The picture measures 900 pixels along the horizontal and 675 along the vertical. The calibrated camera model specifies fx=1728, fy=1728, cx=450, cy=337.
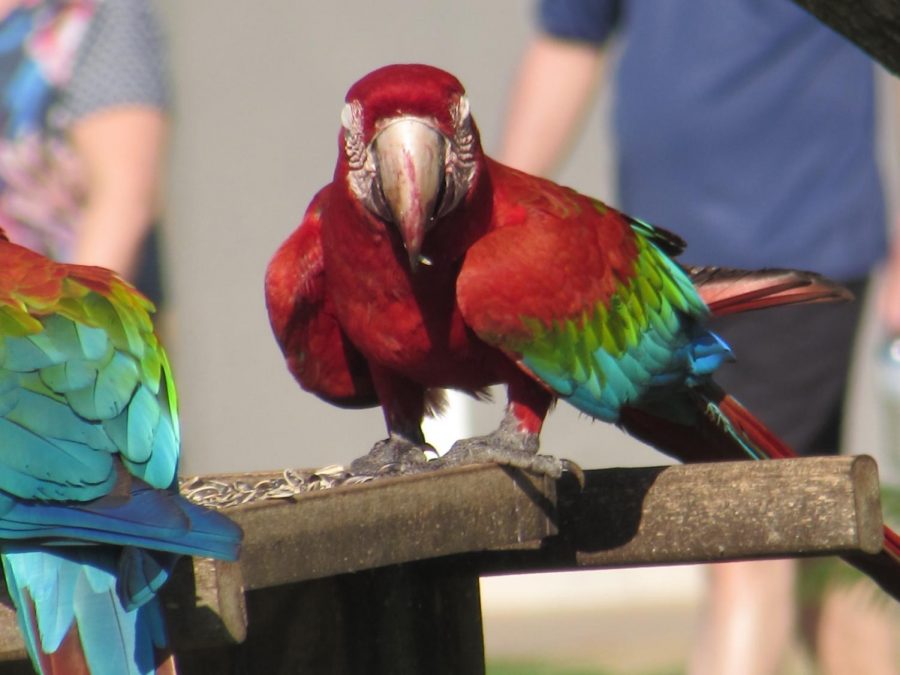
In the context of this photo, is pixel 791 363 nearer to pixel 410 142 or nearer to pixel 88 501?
pixel 410 142

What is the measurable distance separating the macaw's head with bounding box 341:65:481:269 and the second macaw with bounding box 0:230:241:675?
0.39 metres

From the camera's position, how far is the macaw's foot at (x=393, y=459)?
229 cm

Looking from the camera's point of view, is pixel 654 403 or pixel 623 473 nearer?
pixel 623 473

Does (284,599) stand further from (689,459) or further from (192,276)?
(192,276)

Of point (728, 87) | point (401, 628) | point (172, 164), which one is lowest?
point (401, 628)

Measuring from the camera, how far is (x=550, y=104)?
151 inches

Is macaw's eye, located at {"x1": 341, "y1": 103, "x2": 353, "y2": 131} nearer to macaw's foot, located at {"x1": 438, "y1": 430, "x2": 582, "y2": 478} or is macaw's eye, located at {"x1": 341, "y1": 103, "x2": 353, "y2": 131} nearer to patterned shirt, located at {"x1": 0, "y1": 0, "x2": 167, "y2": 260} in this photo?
macaw's foot, located at {"x1": 438, "y1": 430, "x2": 582, "y2": 478}

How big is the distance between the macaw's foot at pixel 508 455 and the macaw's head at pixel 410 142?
0.80ft

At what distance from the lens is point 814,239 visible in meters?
3.65

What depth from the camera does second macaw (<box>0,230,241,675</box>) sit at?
5.41 feet

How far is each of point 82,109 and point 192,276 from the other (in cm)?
241

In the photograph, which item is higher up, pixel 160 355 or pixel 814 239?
pixel 814 239

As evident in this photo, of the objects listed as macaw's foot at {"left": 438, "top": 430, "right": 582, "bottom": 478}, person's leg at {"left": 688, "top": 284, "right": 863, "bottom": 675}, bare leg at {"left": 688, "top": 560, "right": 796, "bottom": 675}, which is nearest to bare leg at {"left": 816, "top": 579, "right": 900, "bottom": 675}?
person's leg at {"left": 688, "top": 284, "right": 863, "bottom": 675}

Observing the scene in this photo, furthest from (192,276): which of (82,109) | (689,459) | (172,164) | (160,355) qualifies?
(160,355)
